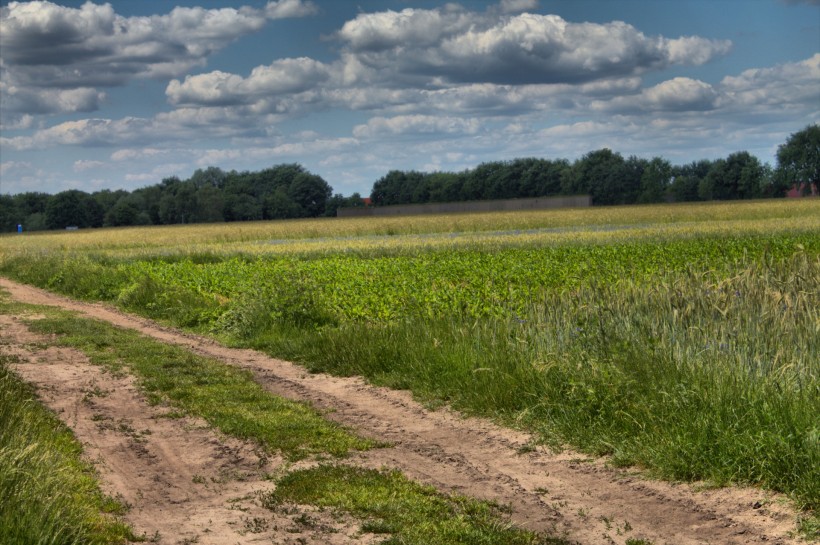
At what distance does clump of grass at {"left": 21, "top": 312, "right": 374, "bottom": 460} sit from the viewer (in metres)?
8.88

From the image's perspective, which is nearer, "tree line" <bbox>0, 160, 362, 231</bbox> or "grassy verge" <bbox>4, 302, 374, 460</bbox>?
"grassy verge" <bbox>4, 302, 374, 460</bbox>

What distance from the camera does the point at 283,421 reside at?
9.60 metres

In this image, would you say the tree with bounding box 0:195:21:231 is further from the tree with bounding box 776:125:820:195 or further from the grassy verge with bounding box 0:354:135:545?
the grassy verge with bounding box 0:354:135:545

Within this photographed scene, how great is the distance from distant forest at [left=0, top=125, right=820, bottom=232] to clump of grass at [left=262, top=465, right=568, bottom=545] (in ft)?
377

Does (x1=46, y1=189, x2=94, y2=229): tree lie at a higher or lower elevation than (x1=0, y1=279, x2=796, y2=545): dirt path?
higher

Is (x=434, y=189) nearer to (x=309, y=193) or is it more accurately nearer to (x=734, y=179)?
(x=309, y=193)

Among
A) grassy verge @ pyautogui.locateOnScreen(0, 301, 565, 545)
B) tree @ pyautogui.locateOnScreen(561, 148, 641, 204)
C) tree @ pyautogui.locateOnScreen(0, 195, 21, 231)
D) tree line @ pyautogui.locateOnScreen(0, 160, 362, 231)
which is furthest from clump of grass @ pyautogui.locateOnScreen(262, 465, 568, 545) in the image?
tree @ pyautogui.locateOnScreen(0, 195, 21, 231)

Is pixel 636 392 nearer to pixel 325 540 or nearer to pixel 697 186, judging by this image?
pixel 325 540

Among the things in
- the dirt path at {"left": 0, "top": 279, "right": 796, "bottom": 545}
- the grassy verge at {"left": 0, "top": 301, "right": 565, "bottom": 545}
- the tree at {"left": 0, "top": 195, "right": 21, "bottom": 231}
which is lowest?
the dirt path at {"left": 0, "top": 279, "right": 796, "bottom": 545}

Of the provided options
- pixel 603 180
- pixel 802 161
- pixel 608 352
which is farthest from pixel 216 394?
pixel 603 180

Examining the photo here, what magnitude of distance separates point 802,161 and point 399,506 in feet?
401

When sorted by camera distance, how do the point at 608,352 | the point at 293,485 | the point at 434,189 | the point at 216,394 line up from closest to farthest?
the point at 293,485, the point at 608,352, the point at 216,394, the point at 434,189

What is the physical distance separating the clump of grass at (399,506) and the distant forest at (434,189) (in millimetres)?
114893

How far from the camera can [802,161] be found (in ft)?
383
